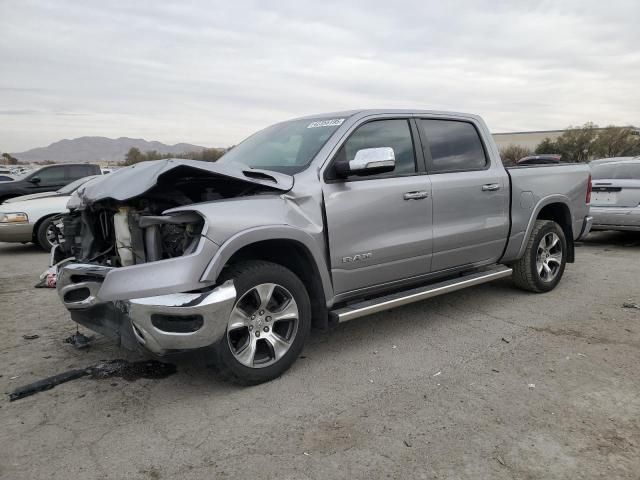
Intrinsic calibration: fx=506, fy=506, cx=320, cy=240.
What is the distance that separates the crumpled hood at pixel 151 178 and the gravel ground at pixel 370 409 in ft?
4.39

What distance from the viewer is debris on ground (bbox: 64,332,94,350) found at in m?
4.20

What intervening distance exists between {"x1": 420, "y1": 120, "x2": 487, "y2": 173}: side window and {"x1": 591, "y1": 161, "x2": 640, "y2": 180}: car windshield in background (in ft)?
16.0

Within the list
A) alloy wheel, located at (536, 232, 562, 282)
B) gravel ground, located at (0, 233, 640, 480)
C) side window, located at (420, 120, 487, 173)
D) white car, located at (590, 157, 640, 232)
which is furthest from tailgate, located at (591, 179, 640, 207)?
side window, located at (420, 120, 487, 173)

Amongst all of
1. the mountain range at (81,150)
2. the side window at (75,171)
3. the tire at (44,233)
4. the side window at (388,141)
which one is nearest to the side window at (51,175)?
the side window at (75,171)

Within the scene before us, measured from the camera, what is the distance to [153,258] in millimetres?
Result: 3201

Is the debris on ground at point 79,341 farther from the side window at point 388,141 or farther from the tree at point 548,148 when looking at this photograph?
the tree at point 548,148

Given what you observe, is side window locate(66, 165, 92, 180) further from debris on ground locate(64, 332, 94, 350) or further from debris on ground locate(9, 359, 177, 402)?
debris on ground locate(9, 359, 177, 402)

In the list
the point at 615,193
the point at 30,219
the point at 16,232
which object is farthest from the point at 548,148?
the point at 16,232

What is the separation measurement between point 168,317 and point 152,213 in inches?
30.3

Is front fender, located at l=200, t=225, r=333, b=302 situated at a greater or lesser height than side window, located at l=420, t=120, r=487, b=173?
lesser

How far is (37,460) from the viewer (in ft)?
→ 8.72

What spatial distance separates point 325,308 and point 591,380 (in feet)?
6.31

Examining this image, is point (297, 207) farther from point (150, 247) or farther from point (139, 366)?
point (139, 366)

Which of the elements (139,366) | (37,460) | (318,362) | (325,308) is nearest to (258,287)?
(325,308)
